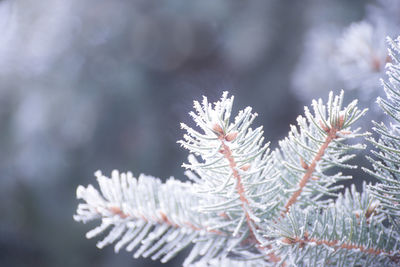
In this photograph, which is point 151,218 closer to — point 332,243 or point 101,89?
point 332,243

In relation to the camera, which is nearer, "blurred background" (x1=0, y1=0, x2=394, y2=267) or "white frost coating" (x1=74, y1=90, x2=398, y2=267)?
"white frost coating" (x1=74, y1=90, x2=398, y2=267)

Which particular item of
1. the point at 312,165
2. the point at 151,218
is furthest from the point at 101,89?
the point at 312,165

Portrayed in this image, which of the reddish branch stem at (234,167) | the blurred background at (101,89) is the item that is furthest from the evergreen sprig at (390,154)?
the blurred background at (101,89)

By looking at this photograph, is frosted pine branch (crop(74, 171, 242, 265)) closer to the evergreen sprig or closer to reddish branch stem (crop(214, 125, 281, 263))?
reddish branch stem (crop(214, 125, 281, 263))

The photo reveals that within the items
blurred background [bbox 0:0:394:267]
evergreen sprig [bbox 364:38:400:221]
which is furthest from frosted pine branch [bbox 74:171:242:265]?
blurred background [bbox 0:0:394:267]

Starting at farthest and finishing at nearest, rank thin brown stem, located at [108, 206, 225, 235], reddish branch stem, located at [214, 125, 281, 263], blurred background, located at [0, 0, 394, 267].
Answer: blurred background, located at [0, 0, 394, 267] < thin brown stem, located at [108, 206, 225, 235] < reddish branch stem, located at [214, 125, 281, 263]
